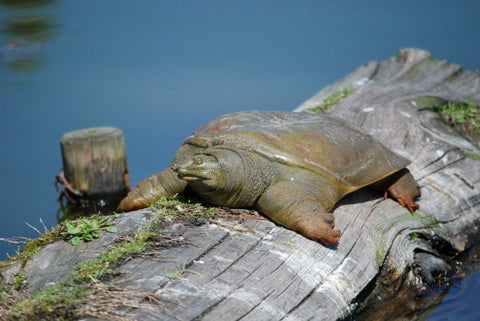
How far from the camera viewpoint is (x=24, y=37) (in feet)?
34.2

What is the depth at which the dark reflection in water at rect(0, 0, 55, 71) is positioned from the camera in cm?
989

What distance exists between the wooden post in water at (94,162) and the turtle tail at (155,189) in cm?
173

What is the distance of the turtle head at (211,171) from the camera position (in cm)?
334

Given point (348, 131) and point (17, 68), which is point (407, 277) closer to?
point (348, 131)

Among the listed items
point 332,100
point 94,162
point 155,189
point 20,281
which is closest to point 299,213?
point 155,189

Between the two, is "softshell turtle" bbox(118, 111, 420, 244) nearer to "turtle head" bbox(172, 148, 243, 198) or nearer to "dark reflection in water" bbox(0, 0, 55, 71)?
"turtle head" bbox(172, 148, 243, 198)

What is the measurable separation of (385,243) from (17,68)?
798 cm

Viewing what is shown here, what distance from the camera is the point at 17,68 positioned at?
31.8 ft

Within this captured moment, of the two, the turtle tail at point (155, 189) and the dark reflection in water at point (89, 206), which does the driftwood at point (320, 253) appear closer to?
the turtle tail at point (155, 189)

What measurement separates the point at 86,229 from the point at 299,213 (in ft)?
4.01

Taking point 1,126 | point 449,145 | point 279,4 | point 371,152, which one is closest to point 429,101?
point 449,145

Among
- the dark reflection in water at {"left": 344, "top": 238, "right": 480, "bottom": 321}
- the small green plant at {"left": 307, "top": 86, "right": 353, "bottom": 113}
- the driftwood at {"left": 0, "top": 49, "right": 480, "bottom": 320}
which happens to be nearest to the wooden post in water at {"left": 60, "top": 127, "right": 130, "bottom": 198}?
the small green plant at {"left": 307, "top": 86, "right": 353, "bottom": 113}

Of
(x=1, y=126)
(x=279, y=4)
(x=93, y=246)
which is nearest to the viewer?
(x=93, y=246)

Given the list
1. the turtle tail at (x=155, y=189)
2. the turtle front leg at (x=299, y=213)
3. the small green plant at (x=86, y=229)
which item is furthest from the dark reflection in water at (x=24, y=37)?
the turtle front leg at (x=299, y=213)
